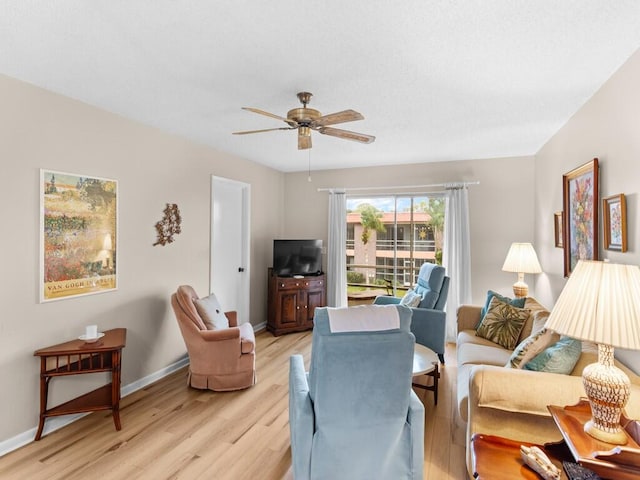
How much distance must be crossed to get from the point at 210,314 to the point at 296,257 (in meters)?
2.03

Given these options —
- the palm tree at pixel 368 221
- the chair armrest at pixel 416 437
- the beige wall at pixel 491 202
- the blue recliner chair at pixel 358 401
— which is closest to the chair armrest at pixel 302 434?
the blue recliner chair at pixel 358 401

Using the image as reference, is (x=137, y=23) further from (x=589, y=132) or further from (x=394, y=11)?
(x=589, y=132)

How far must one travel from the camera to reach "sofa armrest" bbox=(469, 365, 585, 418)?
173 cm

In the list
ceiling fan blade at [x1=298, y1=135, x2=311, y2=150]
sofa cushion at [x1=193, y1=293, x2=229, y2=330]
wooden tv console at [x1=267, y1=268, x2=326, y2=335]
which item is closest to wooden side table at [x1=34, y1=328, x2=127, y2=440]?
sofa cushion at [x1=193, y1=293, x2=229, y2=330]

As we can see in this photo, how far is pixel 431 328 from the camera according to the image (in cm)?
374

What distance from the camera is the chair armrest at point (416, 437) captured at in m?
1.83

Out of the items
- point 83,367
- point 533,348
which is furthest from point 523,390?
point 83,367

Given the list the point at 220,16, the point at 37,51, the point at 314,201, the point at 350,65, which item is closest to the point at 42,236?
the point at 37,51

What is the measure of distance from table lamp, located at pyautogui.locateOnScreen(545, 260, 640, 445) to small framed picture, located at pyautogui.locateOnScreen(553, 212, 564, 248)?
2.22 m

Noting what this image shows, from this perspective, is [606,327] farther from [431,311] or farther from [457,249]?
[457,249]

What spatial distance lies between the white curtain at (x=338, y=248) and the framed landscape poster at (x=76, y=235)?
3164mm

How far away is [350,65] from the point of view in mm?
2113

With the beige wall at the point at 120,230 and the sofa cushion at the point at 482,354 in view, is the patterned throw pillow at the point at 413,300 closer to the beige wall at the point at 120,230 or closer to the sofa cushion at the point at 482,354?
the sofa cushion at the point at 482,354

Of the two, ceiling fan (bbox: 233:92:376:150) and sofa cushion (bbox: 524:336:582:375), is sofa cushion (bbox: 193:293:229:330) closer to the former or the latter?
ceiling fan (bbox: 233:92:376:150)
